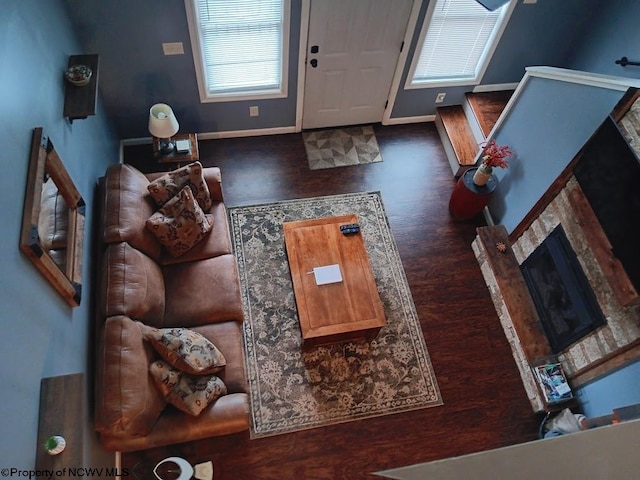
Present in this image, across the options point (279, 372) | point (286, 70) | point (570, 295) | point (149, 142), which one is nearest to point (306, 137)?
point (286, 70)

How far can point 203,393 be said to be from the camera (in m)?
2.74

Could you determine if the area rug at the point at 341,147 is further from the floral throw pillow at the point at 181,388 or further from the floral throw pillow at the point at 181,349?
the floral throw pillow at the point at 181,388

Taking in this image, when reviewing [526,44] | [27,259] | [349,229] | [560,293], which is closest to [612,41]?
[526,44]

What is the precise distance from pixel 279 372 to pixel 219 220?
4.32 feet

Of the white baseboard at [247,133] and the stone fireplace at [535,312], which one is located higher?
the white baseboard at [247,133]

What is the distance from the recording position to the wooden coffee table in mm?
3340

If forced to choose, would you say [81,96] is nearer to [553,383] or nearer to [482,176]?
[482,176]

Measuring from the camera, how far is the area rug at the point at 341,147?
A: 4.68 m

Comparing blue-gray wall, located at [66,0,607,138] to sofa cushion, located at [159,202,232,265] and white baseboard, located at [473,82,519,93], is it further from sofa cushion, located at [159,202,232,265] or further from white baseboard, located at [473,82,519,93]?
sofa cushion, located at [159,202,232,265]

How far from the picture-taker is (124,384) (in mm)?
2484

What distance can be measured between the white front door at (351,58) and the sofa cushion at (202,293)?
6.73 feet

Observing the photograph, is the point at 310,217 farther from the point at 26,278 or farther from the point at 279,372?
the point at 26,278

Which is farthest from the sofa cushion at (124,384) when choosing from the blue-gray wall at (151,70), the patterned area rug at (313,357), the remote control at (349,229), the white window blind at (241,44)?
the white window blind at (241,44)

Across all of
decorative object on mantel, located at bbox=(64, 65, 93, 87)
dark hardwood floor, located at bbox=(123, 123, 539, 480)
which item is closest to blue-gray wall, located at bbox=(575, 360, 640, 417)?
dark hardwood floor, located at bbox=(123, 123, 539, 480)
